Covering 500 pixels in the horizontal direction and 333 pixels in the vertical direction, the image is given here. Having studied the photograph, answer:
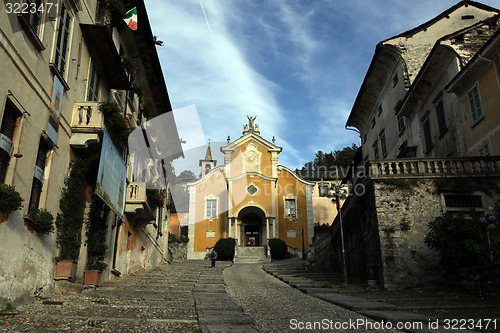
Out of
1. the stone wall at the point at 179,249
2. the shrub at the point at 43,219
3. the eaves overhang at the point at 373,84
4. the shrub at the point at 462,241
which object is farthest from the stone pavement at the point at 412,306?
the stone wall at the point at 179,249

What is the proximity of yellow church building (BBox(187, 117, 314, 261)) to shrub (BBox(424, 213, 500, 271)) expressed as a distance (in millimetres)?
25957

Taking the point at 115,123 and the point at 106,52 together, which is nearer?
the point at 115,123

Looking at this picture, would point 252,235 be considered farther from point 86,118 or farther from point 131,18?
point 86,118

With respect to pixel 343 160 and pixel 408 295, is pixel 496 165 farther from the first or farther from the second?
pixel 343 160

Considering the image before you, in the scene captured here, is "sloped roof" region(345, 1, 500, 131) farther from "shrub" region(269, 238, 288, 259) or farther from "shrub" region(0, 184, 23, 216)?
"shrub" region(0, 184, 23, 216)

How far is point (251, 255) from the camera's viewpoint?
34656 mm

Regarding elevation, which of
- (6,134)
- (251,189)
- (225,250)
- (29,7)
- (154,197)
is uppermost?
(251,189)

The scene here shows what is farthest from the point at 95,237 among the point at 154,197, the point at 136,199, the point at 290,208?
the point at 290,208

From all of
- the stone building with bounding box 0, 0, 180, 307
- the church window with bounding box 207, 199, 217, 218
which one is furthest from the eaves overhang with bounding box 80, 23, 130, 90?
the church window with bounding box 207, 199, 217, 218

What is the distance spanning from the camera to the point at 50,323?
6.65 meters

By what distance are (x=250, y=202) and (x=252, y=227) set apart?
137 inches

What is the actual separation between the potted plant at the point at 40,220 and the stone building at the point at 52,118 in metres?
0.07

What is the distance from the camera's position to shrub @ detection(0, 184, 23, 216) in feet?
24.3

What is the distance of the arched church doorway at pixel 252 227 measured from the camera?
39.8 meters
